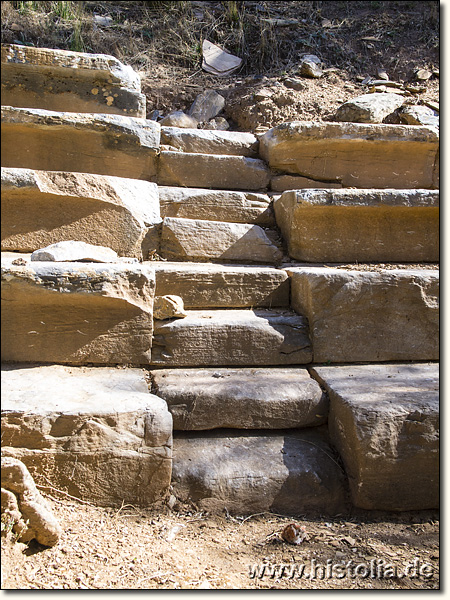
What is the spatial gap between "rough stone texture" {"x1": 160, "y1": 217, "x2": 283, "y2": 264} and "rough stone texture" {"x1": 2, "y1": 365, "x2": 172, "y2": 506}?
112 centimetres

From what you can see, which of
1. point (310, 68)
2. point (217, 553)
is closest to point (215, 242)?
point (217, 553)

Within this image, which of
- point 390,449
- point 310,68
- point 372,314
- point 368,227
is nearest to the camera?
point 390,449

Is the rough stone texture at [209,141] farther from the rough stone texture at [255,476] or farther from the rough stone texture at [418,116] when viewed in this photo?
the rough stone texture at [255,476]

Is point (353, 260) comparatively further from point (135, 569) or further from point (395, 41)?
point (395, 41)

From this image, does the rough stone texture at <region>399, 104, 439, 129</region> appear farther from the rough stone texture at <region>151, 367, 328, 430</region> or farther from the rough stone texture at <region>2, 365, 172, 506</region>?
the rough stone texture at <region>2, 365, 172, 506</region>

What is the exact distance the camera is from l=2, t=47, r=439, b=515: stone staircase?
187 centimetres

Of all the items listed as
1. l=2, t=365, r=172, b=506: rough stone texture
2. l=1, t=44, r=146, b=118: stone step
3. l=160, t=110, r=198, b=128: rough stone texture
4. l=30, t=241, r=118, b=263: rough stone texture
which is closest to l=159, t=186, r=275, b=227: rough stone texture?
l=30, t=241, r=118, b=263: rough stone texture

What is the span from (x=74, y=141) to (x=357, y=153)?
1.81m

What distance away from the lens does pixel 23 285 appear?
203 centimetres

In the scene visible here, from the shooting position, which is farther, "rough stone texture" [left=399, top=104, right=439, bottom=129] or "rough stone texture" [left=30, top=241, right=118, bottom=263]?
"rough stone texture" [left=399, top=104, right=439, bottom=129]

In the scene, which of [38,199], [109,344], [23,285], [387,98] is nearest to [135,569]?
[109,344]

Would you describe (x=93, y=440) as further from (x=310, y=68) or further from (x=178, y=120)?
(x=310, y=68)

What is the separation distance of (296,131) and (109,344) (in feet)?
6.38

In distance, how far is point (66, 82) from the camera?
3264 mm
